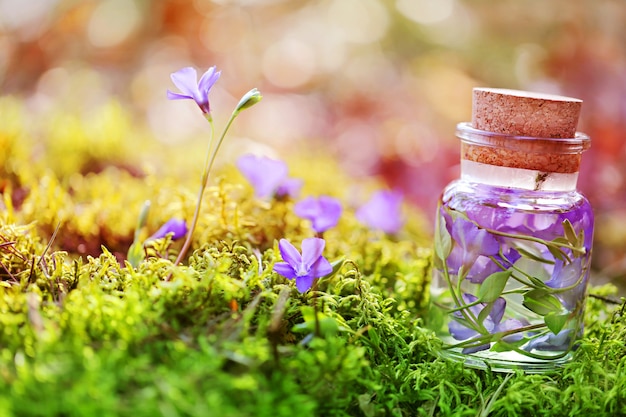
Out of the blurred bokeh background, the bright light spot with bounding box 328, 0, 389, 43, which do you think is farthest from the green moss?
the bright light spot with bounding box 328, 0, 389, 43

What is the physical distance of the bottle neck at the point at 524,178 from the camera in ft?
2.00

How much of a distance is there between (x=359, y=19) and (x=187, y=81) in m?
1.98

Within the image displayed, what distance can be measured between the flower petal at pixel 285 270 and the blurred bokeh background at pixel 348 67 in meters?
0.67

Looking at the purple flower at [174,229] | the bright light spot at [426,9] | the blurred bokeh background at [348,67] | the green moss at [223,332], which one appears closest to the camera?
the green moss at [223,332]

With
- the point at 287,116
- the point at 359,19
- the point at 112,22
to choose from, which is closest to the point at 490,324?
the point at 287,116

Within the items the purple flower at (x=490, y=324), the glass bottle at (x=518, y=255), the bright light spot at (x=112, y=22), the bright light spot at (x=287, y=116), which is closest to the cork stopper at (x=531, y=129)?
the glass bottle at (x=518, y=255)

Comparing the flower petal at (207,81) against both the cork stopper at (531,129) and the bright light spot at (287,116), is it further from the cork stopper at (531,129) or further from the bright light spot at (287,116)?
the bright light spot at (287,116)

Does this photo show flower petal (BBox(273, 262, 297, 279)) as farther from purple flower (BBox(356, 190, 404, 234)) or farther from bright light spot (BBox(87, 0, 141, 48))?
bright light spot (BBox(87, 0, 141, 48))

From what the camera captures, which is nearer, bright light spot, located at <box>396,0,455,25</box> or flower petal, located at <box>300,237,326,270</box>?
flower petal, located at <box>300,237,326,270</box>

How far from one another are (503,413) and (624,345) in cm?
17

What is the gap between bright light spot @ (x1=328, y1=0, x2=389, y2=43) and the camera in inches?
94.7

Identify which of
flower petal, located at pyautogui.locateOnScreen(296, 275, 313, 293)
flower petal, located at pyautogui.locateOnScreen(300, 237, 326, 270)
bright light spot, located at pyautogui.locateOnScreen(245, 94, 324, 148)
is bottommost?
bright light spot, located at pyautogui.locateOnScreen(245, 94, 324, 148)

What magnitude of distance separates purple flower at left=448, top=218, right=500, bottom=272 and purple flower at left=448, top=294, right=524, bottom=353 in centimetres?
4

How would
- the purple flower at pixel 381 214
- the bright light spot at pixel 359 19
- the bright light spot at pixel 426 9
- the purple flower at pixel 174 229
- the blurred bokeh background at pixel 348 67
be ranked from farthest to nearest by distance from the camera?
the bright light spot at pixel 359 19 < the bright light spot at pixel 426 9 < the blurred bokeh background at pixel 348 67 < the purple flower at pixel 381 214 < the purple flower at pixel 174 229
